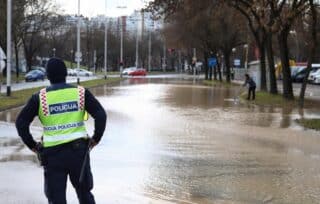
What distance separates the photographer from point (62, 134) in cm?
570

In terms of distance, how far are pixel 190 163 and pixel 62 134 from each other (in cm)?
639

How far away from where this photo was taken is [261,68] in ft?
141

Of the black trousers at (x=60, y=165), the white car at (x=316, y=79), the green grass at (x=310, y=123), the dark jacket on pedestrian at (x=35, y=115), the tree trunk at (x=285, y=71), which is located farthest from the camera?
the white car at (x=316, y=79)

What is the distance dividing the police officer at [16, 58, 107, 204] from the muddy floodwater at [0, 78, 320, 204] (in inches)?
99.2

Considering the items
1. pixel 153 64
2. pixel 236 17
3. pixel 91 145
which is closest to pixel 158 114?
pixel 91 145

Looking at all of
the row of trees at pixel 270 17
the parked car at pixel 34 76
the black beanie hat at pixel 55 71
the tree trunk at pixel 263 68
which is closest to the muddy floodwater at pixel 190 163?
the black beanie hat at pixel 55 71

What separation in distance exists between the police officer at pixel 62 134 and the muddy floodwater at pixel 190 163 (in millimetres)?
2519

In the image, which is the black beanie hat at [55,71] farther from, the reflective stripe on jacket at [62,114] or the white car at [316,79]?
the white car at [316,79]

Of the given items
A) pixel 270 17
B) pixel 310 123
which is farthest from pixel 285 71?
pixel 310 123

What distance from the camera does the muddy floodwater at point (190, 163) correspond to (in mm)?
8883

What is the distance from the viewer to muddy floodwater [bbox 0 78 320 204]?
888cm

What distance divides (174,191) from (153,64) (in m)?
148

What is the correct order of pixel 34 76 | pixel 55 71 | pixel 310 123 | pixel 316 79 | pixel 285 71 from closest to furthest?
pixel 55 71, pixel 310 123, pixel 285 71, pixel 34 76, pixel 316 79

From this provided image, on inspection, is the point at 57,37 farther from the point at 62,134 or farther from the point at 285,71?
the point at 62,134
